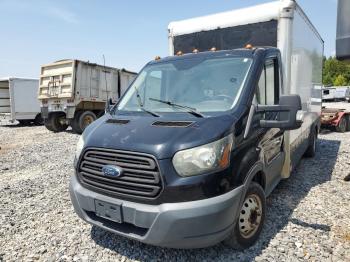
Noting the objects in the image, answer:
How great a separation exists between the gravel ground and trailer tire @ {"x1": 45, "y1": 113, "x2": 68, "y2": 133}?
902 centimetres

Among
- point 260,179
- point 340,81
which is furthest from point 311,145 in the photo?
point 340,81

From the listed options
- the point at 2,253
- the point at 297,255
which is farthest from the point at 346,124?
the point at 2,253

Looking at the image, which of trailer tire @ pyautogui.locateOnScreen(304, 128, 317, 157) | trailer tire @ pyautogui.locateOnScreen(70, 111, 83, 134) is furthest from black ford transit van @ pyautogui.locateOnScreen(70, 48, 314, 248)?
trailer tire @ pyautogui.locateOnScreen(70, 111, 83, 134)

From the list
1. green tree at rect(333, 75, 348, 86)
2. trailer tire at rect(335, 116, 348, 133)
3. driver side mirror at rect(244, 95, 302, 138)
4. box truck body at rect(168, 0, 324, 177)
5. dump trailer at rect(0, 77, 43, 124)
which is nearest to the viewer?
driver side mirror at rect(244, 95, 302, 138)

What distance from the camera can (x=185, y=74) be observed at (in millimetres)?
3969

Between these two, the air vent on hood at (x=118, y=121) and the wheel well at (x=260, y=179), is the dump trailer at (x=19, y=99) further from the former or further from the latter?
the wheel well at (x=260, y=179)

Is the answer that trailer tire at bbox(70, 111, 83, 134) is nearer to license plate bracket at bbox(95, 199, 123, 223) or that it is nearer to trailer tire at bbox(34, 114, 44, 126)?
trailer tire at bbox(34, 114, 44, 126)

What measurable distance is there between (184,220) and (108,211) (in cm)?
81

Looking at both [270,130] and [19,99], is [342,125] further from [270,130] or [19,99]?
[19,99]

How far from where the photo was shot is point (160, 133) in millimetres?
2977

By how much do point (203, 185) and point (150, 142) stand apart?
619mm

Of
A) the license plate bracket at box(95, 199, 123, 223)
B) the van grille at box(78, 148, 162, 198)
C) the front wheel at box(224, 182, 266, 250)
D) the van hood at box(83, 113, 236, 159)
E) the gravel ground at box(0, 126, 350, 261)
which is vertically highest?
the van hood at box(83, 113, 236, 159)

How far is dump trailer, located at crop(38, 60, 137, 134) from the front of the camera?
13984 millimetres

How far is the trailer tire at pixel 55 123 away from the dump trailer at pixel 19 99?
4657 mm
